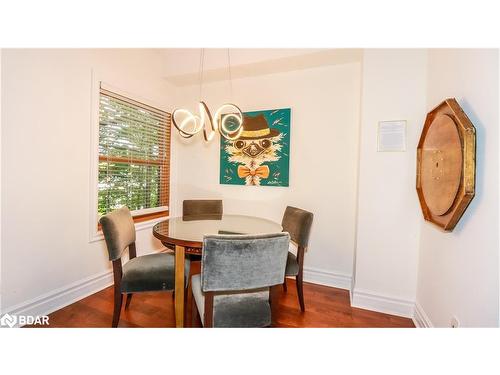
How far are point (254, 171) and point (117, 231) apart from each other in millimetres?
1689

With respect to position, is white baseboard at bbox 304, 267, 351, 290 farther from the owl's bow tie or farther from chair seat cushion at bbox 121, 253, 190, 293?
chair seat cushion at bbox 121, 253, 190, 293

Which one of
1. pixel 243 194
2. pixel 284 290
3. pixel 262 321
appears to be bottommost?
pixel 284 290

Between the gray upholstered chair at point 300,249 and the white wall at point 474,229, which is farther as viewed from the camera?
the gray upholstered chair at point 300,249

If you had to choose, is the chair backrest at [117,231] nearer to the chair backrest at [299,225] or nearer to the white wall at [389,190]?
the chair backrest at [299,225]

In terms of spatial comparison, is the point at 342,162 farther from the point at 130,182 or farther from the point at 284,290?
the point at 130,182

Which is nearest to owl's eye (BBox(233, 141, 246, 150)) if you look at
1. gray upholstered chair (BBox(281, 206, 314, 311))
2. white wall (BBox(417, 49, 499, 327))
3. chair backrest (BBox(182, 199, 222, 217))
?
chair backrest (BBox(182, 199, 222, 217))

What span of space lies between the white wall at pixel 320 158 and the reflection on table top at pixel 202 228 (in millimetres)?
753

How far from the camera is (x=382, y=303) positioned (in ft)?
6.48

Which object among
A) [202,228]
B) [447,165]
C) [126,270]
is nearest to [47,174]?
[126,270]

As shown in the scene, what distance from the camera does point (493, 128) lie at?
3.43 ft

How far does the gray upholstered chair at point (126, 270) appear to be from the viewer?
1545mm

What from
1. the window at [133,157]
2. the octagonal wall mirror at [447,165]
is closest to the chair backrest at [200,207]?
the window at [133,157]
